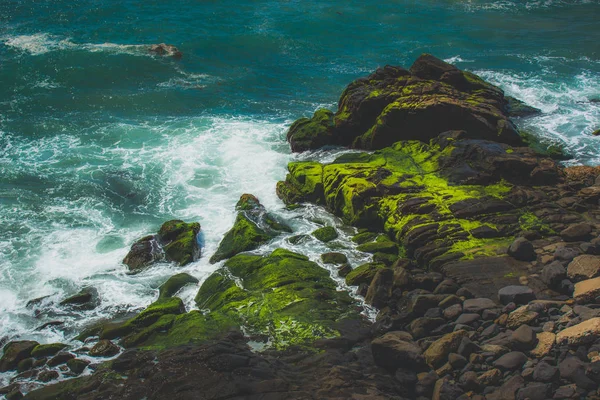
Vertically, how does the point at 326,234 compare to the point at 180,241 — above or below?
above

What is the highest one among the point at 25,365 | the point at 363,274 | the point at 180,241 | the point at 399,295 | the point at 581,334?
the point at 581,334

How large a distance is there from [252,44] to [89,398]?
38813mm

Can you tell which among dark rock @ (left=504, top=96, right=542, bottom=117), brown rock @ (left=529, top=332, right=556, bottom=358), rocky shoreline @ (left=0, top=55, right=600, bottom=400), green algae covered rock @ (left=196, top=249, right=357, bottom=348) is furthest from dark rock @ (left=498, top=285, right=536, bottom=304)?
dark rock @ (left=504, top=96, right=542, bottom=117)

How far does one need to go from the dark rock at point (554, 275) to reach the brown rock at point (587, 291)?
62cm

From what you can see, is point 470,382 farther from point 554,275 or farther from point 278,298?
point 278,298

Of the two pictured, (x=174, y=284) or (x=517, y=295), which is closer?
(x=517, y=295)

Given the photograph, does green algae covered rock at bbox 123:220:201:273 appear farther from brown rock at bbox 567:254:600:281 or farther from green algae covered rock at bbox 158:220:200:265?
brown rock at bbox 567:254:600:281

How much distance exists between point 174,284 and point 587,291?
1325 cm

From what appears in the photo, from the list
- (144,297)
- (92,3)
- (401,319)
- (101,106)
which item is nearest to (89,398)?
(144,297)

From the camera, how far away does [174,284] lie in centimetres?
1850

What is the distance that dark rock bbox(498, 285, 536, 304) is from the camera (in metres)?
13.8

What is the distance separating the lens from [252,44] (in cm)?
4619

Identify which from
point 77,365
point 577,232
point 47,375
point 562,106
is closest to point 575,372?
point 577,232

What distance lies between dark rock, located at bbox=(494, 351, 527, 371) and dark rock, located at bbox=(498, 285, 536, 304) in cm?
254
